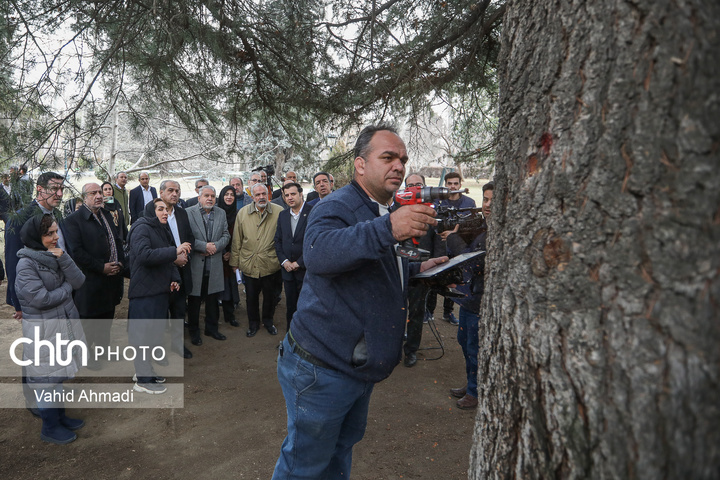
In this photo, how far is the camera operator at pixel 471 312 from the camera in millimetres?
3652

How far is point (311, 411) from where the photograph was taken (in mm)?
1938

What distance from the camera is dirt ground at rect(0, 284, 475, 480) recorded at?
305cm

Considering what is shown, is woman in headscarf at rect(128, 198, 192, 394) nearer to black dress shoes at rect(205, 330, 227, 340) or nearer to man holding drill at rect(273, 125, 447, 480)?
black dress shoes at rect(205, 330, 227, 340)

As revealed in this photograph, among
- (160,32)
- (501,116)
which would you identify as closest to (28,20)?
(160,32)

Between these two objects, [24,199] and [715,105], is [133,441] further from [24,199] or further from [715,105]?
[715,105]

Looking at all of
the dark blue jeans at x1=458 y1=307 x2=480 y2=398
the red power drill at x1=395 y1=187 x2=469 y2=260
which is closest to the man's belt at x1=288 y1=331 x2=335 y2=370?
the red power drill at x1=395 y1=187 x2=469 y2=260

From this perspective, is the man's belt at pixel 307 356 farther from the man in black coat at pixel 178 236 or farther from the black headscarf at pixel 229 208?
the black headscarf at pixel 229 208

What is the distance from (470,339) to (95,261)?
13.0 feet

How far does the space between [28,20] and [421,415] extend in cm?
474

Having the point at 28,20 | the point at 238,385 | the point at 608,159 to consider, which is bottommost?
the point at 238,385

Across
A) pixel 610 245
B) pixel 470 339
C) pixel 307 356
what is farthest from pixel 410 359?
pixel 610 245

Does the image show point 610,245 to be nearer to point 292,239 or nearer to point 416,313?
point 416,313

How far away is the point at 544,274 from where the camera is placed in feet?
3.76

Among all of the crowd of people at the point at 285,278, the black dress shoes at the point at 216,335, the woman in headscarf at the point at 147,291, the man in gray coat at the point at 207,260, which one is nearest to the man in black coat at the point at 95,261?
the crowd of people at the point at 285,278
